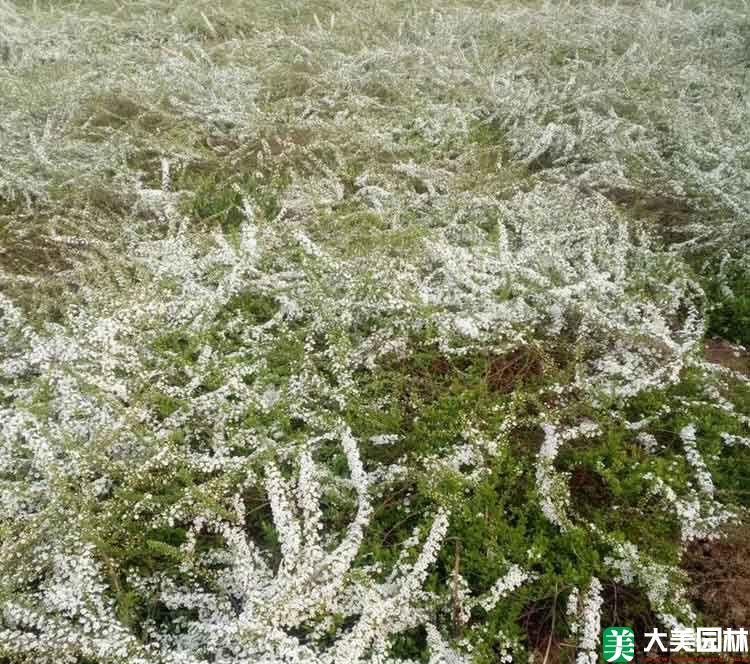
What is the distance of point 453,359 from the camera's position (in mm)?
3205

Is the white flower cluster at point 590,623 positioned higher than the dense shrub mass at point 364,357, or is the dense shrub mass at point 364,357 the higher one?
the dense shrub mass at point 364,357

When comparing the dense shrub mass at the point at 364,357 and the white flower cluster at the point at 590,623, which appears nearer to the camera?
the white flower cluster at the point at 590,623

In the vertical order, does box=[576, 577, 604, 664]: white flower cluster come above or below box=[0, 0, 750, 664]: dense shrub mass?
below

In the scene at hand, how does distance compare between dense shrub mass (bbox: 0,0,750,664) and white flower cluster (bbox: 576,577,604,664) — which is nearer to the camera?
white flower cluster (bbox: 576,577,604,664)

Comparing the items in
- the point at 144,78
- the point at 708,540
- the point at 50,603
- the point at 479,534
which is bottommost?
the point at 708,540

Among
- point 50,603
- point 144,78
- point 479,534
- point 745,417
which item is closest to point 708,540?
point 745,417

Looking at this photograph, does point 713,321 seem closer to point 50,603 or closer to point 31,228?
point 50,603

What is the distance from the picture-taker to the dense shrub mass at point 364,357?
2.31 meters

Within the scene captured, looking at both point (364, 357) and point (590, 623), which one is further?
point (364, 357)

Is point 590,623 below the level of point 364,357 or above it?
below

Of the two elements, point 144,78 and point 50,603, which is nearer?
Answer: point 50,603

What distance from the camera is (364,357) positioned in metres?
3.16

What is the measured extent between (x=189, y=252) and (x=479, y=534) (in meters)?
2.28

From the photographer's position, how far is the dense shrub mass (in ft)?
7.59
